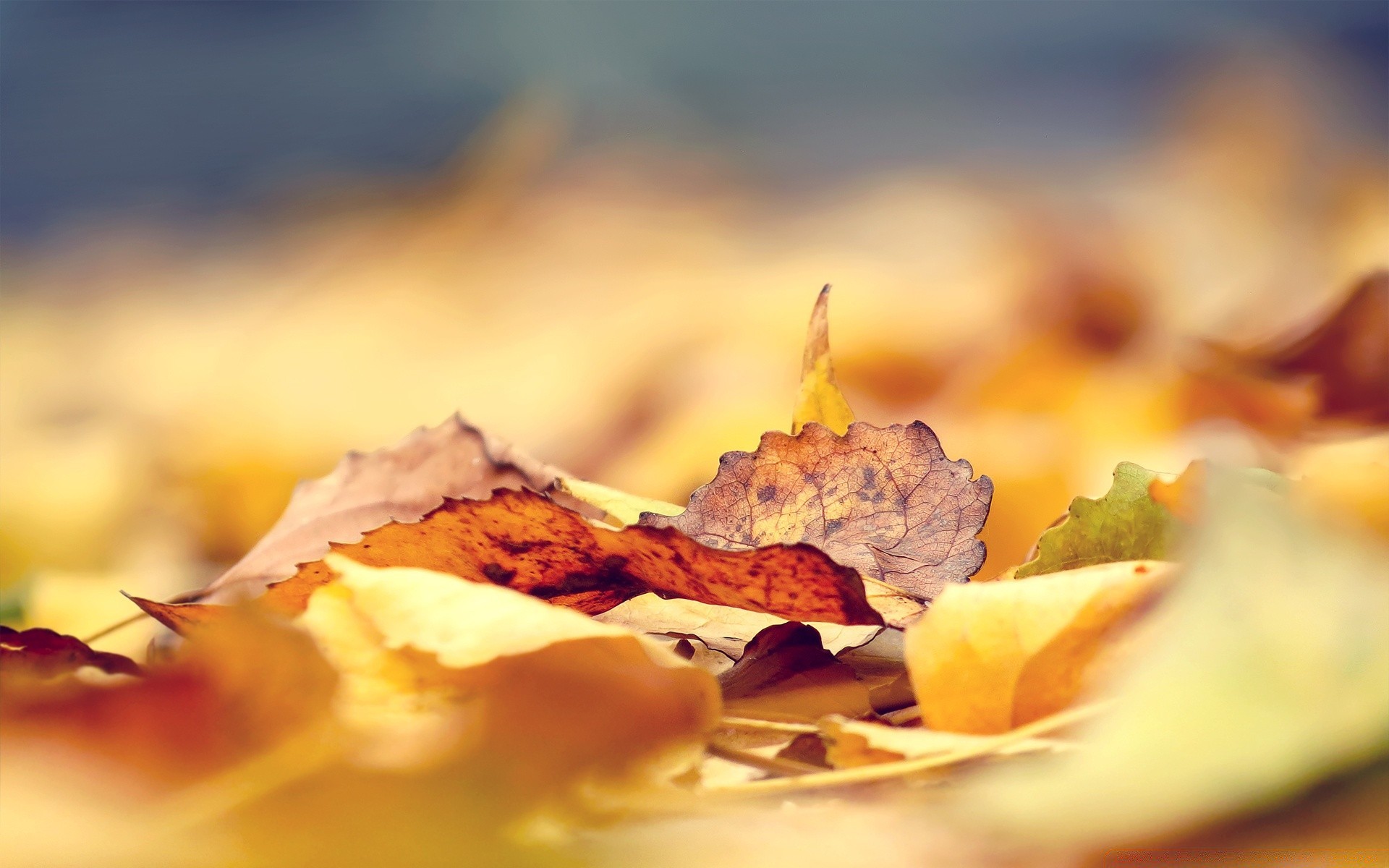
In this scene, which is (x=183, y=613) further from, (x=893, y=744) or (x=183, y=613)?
(x=893, y=744)

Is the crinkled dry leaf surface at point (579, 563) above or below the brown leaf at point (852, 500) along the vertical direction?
below

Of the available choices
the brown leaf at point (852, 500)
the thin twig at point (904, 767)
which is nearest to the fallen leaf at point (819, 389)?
the brown leaf at point (852, 500)

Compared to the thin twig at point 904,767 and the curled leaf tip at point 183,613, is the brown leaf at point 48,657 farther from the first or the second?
the thin twig at point 904,767

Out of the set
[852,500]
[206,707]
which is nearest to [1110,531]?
[852,500]

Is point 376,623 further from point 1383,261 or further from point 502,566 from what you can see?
point 1383,261

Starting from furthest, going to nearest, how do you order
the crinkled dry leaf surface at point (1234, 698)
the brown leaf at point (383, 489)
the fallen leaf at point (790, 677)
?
the brown leaf at point (383, 489)
the fallen leaf at point (790, 677)
the crinkled dry leaf surface at point (1234, 698)

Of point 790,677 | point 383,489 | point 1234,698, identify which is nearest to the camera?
point 1234,698

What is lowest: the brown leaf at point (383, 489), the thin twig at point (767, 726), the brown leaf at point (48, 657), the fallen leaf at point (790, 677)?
the thin twig at point (767, 726)

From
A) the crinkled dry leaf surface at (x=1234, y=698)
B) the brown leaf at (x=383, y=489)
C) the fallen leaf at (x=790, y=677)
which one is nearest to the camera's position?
the crinkled dry leaf surface at (x=1234, y=698)
